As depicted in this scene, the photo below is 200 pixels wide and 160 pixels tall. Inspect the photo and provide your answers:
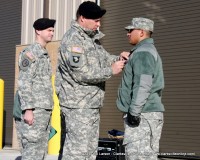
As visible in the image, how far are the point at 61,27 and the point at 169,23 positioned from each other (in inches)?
106

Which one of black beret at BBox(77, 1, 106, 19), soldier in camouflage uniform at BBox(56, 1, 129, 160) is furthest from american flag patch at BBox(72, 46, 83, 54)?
black beret at BBox(77, 1, 106, 19)

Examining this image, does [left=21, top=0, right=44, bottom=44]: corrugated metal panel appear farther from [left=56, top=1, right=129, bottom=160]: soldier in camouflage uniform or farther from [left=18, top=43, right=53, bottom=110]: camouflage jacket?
[left=56, top=1, right=129, bottom=160]: soldier in camouflage uniform

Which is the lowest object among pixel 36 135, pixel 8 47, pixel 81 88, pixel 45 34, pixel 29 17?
pixel 36 135

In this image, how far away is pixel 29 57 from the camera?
Result: 5492 millimetres

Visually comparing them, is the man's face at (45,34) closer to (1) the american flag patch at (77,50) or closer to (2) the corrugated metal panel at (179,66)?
(1) the american flag patch at (77,50)

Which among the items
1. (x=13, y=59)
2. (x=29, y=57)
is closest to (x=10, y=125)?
(x=13, y=59)

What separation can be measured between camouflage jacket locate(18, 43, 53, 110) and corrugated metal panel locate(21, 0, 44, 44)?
21.5ft

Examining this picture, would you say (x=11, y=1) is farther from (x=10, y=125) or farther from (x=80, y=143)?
(x=80, y=143)

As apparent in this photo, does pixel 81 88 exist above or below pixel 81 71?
below

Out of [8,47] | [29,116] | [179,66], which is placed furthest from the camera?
[8,47]

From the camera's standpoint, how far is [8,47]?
1348 centimetres

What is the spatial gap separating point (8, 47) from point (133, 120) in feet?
29.6

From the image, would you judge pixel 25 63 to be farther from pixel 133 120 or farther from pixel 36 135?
pixel 133 120

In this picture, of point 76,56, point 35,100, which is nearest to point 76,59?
point 76,56
